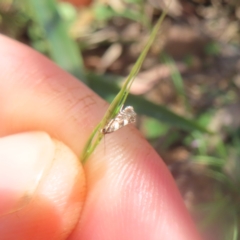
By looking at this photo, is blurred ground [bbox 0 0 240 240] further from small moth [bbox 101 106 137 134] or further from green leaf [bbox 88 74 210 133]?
small moth [bbox 101 106 137 134]

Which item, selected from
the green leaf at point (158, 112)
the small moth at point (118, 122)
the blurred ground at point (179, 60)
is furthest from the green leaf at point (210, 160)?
the small moth at point (118, 122)

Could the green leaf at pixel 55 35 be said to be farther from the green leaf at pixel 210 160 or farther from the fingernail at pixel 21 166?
the green leaf at pixel 210 160

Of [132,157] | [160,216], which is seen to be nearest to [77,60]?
[132,157]

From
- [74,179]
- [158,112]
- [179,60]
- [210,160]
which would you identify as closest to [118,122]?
[74,179]

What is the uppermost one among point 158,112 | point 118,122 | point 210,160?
point 118,122

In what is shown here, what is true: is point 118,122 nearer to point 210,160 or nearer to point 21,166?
point 21,166

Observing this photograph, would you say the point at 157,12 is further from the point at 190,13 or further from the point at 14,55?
the point at 14,55

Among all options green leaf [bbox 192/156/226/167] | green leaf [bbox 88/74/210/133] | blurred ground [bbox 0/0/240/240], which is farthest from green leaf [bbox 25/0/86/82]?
green leaf [bbox 192/156/226/167]

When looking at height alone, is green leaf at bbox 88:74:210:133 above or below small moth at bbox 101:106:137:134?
below
